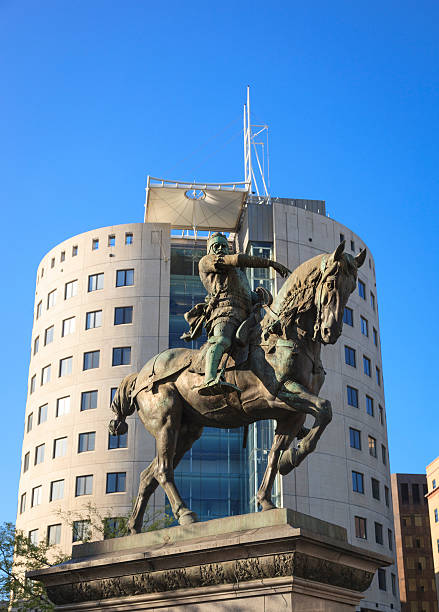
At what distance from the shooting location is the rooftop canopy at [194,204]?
65.9 meters

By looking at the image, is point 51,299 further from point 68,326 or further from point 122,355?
point 122,355

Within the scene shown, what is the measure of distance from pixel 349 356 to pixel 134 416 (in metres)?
17.6

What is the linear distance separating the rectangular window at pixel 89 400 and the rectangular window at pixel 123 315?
5.82 m

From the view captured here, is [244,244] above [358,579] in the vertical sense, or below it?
above

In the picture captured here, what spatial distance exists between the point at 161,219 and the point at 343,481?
26.3 metres

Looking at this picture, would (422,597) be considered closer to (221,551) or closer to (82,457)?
(82,457)

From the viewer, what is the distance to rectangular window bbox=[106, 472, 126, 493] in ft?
186

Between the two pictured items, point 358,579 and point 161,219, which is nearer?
point 358,579

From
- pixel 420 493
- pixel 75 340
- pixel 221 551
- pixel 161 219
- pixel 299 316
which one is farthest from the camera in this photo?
pixel 420 493

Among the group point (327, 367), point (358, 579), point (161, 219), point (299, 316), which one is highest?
point (161, 219)

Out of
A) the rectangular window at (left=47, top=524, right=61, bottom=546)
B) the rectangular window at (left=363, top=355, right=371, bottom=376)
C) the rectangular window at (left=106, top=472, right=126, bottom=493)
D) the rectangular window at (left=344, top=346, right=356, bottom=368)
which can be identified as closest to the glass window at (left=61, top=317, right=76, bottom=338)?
the rectangular window at (left=106, top=472, right=126, bottom=493)

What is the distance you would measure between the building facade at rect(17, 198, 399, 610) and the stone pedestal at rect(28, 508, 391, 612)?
4220 centimetres

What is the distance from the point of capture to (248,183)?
216 feet

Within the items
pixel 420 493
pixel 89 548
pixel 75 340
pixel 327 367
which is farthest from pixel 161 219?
pixel 420 493
